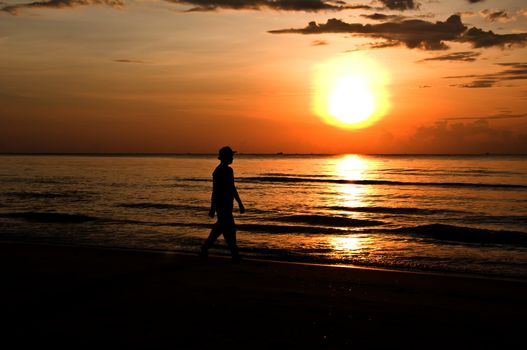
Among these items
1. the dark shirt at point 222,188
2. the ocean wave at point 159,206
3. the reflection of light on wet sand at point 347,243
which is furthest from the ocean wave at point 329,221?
the dark shirt at point 222,188

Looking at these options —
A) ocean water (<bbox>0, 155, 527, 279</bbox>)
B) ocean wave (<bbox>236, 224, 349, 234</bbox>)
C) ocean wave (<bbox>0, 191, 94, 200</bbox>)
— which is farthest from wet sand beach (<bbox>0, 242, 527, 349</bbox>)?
ocean wave (<bbox>0, 191, 94, 200</bbox>)

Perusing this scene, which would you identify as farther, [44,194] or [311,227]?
[44,194]

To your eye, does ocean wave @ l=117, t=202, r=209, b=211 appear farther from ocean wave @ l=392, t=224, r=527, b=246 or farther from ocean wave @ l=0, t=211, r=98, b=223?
ocean wave @ l=392, t=224, r=527, b=246

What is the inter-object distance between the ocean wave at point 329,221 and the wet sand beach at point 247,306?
38.4 ft

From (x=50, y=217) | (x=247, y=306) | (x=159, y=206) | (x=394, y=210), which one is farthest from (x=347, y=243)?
(x=159, y=206)

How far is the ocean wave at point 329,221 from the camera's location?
21.5m

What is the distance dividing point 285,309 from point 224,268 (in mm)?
Answer: 3015

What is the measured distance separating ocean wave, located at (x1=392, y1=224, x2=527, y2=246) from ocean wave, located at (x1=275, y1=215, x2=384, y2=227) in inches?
86.0

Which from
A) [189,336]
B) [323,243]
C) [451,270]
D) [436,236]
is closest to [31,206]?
[323,243]

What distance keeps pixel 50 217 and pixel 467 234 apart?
16.9m

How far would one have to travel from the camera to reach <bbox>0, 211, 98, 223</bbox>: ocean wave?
2044cm

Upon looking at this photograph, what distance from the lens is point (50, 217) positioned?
846 inches

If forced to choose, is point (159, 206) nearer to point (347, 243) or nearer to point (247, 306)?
point (347, 243)

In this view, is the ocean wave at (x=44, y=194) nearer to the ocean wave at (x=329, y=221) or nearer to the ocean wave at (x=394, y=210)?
the ocean wave at (x=329, y=221)
